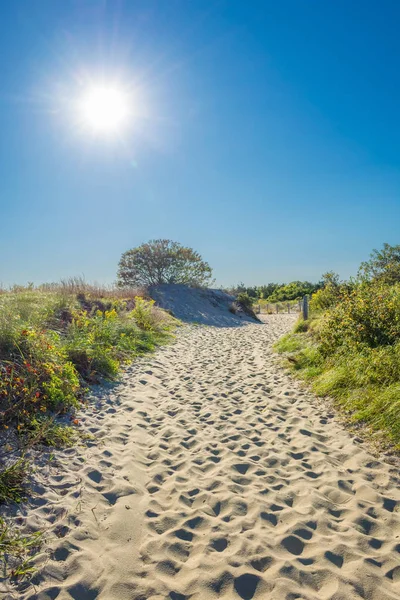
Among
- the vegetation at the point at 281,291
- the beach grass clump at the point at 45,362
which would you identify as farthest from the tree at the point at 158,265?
the beach grass clump at the point at 45,362

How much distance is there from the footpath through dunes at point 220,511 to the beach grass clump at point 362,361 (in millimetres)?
524

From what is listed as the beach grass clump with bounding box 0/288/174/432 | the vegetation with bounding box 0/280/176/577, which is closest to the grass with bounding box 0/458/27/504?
the vegetation with bounding box 0/280/176/577

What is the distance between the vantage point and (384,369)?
5484mm

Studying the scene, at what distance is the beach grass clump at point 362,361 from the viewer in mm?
4840

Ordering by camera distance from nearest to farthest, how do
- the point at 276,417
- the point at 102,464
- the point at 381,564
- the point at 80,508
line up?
the point at 381,564
the point at 80,508
the point at 102,464
the point at 276,417

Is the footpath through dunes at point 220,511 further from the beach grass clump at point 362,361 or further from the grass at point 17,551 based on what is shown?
the beach grass clump at point 362,361

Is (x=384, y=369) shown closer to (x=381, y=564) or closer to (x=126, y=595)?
(x=381, y=564)

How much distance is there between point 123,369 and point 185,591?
626 cm

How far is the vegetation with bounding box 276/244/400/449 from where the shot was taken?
4.84 meters

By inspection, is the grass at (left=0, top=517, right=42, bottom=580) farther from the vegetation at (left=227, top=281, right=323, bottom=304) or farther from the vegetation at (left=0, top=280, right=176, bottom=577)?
the vegetation at (left=227, top=281, right=323, bottom=304)

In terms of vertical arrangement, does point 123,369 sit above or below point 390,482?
above

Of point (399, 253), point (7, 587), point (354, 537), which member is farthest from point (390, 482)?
point (399, 253)

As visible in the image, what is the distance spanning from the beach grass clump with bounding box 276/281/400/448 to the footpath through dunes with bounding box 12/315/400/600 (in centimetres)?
52

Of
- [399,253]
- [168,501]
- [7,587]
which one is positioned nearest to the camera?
[7,587]
